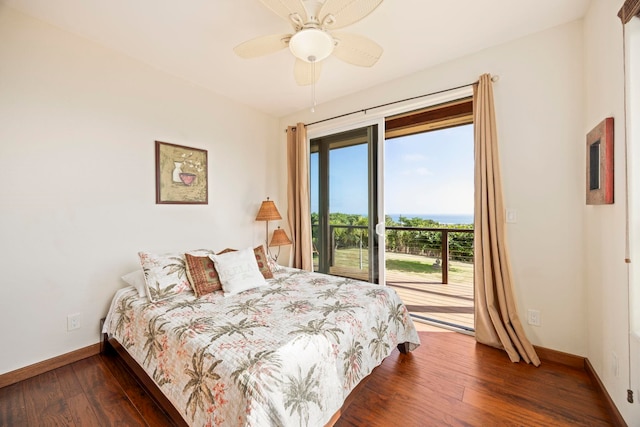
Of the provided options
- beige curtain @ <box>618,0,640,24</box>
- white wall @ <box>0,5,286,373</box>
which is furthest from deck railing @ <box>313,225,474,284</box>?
beige curtain @ <box>618,0,640,24</box>

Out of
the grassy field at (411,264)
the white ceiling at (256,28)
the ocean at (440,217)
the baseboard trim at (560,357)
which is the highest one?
the white ceiling at (256,28)

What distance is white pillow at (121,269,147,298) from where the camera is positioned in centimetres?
213

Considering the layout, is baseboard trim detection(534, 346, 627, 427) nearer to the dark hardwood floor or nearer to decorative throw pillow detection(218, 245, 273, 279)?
the dark hardwood floor

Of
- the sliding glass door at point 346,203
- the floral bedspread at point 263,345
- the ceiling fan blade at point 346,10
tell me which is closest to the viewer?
the floral bedspread at point 263,345

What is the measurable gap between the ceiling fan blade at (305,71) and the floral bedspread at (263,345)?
1.76 metres

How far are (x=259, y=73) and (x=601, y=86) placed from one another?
9.02 feet

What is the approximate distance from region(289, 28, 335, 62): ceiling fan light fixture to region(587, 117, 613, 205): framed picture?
1.74m

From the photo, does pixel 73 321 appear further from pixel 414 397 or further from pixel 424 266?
pixel 424 266

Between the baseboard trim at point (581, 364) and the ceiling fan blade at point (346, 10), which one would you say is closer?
the ceiling fan blade at point (346, 10)

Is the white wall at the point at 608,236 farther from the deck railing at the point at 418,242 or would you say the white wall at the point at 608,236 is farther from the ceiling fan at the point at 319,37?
the deck railing at the point at 418,242

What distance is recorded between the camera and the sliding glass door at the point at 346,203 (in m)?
3.19

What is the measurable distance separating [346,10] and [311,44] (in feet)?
0.96

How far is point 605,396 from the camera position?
5.34ft

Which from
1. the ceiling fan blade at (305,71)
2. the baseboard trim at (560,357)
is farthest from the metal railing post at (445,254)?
the ceiling fan blade at (305,71)
